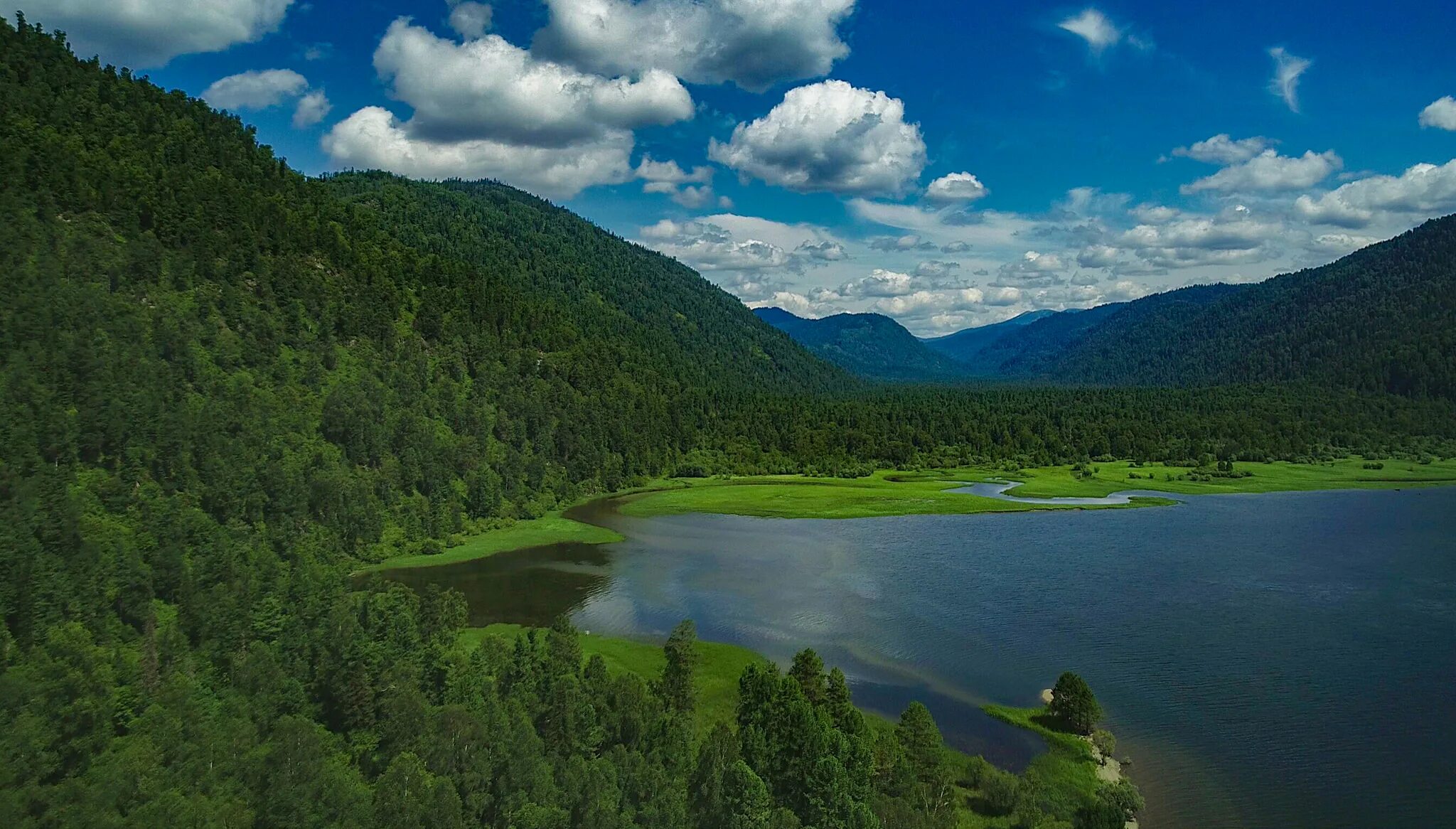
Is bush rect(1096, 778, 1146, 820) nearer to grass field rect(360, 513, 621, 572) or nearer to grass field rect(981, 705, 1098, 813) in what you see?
grass field rect(981, 705, 1098, 813)

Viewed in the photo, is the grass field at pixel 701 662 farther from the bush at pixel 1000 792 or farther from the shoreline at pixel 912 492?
the shoreline at pixel 912 492

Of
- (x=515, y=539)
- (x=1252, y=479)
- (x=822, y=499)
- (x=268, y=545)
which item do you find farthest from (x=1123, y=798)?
(x=1252, y=479)

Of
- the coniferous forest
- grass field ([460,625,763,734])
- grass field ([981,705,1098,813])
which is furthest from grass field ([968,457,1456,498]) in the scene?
grass field ([981,705,1098,813])

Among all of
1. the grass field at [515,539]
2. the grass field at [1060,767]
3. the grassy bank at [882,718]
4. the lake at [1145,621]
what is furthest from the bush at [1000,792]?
the grass field at [515,539]

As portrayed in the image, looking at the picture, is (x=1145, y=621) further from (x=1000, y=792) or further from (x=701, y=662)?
(x=701, y=662)

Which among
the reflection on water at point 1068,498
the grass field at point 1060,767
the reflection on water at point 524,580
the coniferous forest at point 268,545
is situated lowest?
the grass field at point 1060,767

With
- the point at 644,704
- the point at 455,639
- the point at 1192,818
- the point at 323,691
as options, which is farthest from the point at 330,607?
the point at 1192,818
